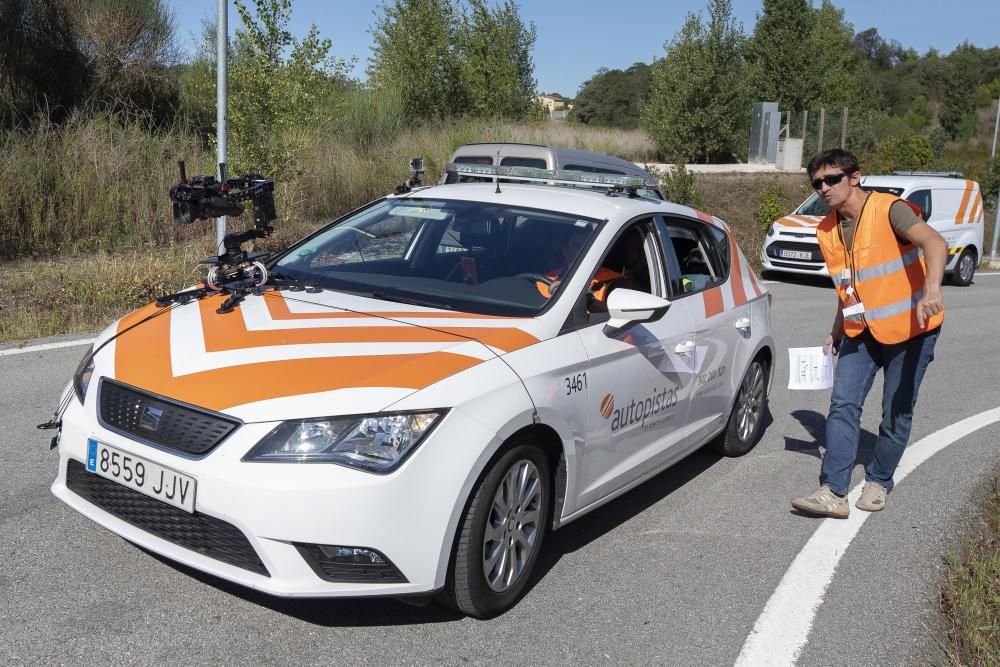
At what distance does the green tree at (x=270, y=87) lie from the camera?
13297 mm

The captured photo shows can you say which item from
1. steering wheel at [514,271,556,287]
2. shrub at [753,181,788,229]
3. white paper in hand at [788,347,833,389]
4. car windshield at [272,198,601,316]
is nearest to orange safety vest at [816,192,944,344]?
white paper in hand at [788,347,833,389]

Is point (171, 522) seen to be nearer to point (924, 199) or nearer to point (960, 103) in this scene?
point (924, 199)

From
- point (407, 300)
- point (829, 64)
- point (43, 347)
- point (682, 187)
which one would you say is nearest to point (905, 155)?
point (829, 64)

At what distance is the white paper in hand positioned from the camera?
5543 mm

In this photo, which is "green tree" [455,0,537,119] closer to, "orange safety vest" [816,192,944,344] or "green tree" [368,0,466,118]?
"green tree" [368,0,466,118]

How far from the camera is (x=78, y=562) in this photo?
3.94m

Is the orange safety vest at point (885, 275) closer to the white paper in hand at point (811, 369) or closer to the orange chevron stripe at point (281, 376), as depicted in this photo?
the white paper in hand at point (811, 369)

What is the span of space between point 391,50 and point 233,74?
13721 mm

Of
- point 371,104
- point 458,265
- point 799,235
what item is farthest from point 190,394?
point 371,104

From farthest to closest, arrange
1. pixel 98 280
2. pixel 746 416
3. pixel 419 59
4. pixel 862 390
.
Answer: pixel 419 59 < pixel 98 280 < pixel 746 416 < pixel 862 390

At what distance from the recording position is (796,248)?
1605 centimetres

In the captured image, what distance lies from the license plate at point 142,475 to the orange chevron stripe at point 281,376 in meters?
0.25

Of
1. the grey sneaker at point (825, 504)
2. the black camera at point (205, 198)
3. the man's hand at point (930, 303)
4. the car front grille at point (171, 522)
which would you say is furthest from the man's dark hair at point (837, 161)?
the car front grille at point (171, 522)

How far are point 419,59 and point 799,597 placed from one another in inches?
932
